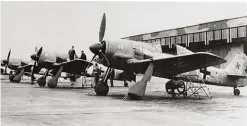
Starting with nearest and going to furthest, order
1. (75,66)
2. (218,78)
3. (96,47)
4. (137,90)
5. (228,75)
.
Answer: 1. (137,90)
2. (96,47)
3. (218,78)
4. (228,75)
5. (75,66)

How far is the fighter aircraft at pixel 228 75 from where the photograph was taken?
13701 mm

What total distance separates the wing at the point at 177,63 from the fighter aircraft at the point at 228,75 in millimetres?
1769

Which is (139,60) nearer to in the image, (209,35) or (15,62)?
(209,35)

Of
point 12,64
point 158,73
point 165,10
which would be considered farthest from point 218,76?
point 12,64

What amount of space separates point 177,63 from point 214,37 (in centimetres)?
1836

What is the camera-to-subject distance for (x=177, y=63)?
37.2 feet

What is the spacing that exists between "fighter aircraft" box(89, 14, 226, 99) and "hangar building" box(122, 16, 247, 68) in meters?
9.43

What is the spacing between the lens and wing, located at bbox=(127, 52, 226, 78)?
10508 mm

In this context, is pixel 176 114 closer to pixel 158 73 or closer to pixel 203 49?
pixel 158 73

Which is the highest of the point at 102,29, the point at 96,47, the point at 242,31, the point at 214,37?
the point at 242,31

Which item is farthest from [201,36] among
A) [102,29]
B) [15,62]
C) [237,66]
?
[102,29]

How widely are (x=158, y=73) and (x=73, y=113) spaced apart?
20.0 ft

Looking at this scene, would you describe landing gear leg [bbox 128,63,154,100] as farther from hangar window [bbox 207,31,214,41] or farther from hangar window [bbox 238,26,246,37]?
hangar window [bbox 207,31,214,41]

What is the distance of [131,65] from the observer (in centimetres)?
1166
